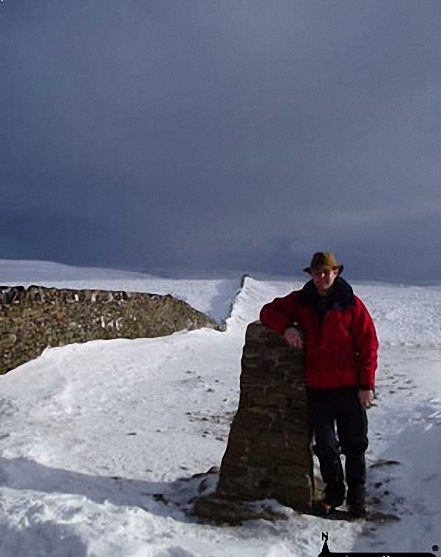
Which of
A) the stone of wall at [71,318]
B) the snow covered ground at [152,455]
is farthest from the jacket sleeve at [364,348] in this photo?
the stone of wall at [71,318]

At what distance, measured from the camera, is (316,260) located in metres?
5.10

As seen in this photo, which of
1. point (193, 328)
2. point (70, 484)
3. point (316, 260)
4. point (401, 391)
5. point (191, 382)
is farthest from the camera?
point (193, 328)

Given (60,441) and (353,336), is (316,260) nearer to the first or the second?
(353,336)

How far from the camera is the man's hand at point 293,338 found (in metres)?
5.13

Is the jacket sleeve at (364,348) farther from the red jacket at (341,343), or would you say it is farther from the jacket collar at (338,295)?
the jacket collar at (338,295)

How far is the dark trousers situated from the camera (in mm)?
5156

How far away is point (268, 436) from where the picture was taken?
5410 mm

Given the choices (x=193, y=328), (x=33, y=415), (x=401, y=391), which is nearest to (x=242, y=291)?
(x=193, y=328)

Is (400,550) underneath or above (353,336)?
underneath

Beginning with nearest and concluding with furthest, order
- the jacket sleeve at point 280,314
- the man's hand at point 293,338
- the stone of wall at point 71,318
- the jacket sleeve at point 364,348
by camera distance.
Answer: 1. the jacket sleeve at point 364,348
2. the man's hand at point 293,338
3. the jacket sleeve at point 280,314
4. the stone of wall at point 71,318

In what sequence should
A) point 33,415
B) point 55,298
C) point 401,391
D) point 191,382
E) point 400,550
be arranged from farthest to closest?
point 55,298 → point 191,382 → point 401,391 → point 33,415 → point 400,550

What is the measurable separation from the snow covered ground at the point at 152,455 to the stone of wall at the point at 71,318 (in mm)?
331

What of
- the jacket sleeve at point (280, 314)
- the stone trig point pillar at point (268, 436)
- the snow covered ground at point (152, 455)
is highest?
the jacket sleeve at point (280, 314)

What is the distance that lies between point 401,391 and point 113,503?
6.52 meters
